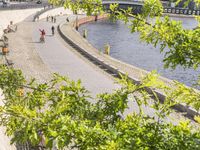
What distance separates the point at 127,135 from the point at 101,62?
24.9m

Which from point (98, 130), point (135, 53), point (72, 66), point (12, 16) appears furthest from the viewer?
point (12, 16)

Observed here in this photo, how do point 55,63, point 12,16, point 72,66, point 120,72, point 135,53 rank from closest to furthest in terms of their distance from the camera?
1. point 120,72
2. point 72,66
3. point 55,63
4. point 135,53
5. point 12,16

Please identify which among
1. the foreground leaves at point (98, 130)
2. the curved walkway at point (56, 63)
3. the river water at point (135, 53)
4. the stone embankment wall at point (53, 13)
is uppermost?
the foreground leaves at point (98, 130)

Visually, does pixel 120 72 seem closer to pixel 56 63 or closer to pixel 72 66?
pixel 72 66

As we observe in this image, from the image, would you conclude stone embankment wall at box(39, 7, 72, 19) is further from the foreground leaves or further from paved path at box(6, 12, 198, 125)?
the foreground leaves

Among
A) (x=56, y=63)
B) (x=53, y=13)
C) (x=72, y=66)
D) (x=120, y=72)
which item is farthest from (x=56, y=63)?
(x=53, y=13)

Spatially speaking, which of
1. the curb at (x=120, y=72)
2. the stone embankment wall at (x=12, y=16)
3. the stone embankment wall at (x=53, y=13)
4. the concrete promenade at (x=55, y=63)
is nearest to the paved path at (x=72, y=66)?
the concrete promenade at (x=55, y=63)

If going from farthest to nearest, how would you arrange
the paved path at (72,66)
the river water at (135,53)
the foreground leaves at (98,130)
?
the river water at (135,53)
the paved path at (72,66)
the foreground leaves at (98,130)

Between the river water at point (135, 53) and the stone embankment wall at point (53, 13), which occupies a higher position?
the stone embankment wall at point (53, 13)

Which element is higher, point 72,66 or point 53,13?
point 72,66

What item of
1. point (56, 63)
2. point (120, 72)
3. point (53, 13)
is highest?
point (120, 72)

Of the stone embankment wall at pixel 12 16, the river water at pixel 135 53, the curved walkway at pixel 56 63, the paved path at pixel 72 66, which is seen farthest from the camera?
the stone embankment wall at pixel 12 16

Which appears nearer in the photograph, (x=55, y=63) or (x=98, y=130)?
(x=98, y=130)

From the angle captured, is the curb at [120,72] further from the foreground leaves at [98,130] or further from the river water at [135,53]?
the river water at [135,53]
